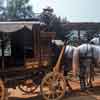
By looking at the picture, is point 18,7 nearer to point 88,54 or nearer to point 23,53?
point 88,54

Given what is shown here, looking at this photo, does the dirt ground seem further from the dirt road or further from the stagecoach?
the stagecoach

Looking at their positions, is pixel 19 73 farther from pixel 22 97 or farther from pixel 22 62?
pixel 22 97

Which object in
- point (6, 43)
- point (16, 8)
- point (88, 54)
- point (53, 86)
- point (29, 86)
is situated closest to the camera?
point (6, 43)

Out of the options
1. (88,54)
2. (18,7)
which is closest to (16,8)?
(18,7)

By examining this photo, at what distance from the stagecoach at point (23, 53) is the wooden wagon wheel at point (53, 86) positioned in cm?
36

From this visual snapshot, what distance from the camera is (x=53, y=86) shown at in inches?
380

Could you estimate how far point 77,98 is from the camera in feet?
33.3

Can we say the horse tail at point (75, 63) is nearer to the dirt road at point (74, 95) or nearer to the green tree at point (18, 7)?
the dirt road at point (74, 95)

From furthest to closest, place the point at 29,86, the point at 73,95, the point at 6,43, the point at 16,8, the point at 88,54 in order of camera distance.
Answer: the point at 16,8
the point at 88,54
the point at 73,95
the point at 29,86
the point at 6,43

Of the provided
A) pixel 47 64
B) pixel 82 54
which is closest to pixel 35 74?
pixel 47 64

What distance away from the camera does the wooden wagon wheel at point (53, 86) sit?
9.52m

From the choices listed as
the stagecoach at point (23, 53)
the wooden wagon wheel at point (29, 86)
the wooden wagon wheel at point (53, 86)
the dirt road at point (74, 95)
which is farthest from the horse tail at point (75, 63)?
the wooden wagon wheel at point (29, 86)

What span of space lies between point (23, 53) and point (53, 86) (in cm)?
129

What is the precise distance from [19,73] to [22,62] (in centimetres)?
32
